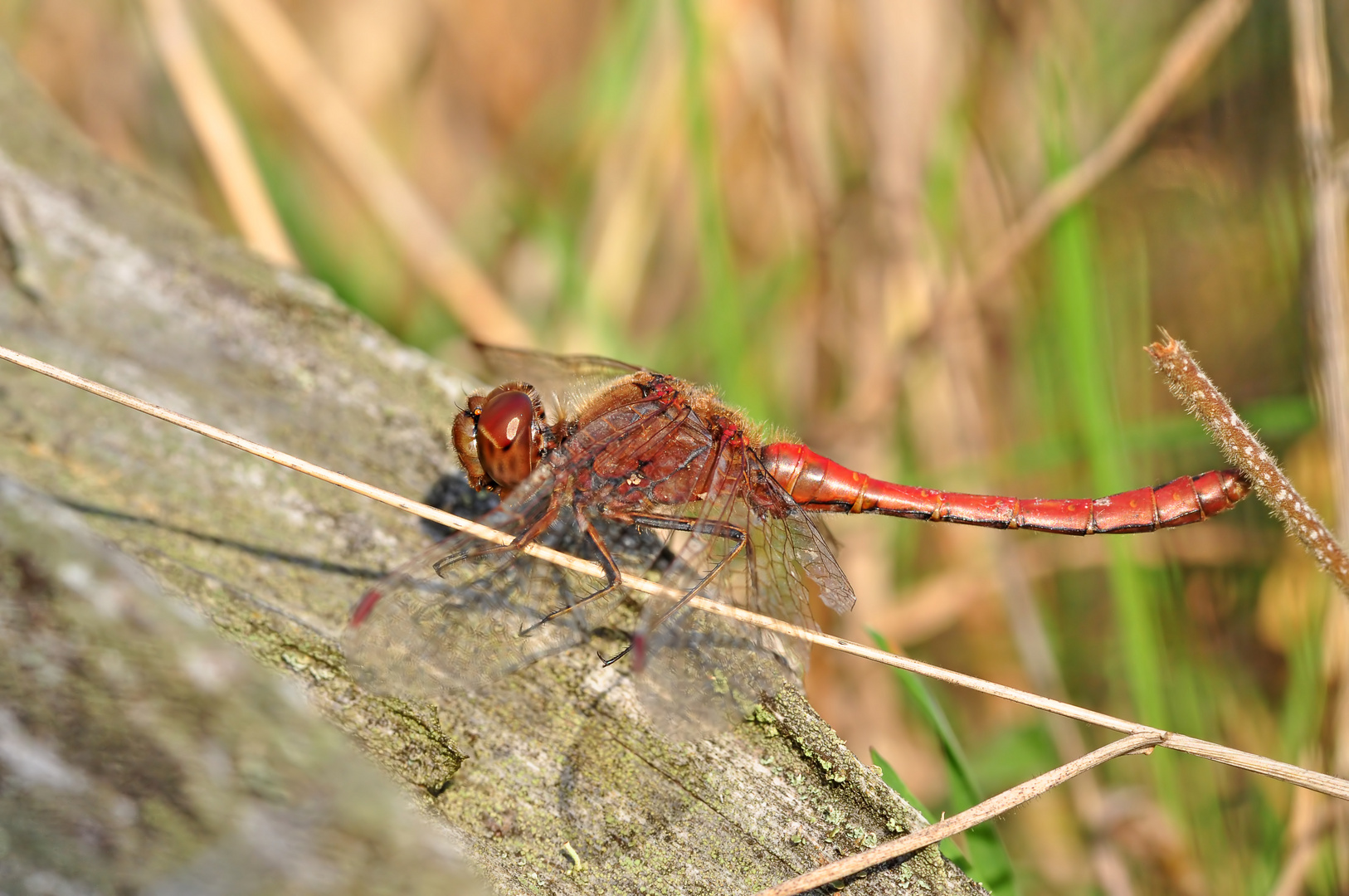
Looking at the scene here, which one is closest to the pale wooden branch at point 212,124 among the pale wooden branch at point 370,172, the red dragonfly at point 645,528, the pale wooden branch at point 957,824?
the pale wooden branch at point 370,172

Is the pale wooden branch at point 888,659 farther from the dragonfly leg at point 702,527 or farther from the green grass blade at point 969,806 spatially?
the dragonfly leg at point 702,527

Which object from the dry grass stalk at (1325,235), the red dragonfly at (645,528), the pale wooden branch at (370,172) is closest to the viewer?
the red dragonfly at (645,528)

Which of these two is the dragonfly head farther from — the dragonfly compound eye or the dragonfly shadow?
the dragonfly shadow

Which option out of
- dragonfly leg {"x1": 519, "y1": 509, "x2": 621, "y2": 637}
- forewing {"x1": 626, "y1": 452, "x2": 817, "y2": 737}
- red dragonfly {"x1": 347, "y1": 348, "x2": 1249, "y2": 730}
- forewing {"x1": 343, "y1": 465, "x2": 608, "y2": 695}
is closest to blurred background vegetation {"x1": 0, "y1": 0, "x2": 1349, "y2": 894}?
red dragonfly {"x1": 347, "y1": 348, "x2": 1249, "y2": 730}

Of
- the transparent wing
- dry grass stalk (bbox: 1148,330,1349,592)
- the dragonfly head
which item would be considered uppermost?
the transparent wing

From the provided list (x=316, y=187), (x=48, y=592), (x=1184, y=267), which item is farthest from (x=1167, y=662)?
(x=316, y=187)

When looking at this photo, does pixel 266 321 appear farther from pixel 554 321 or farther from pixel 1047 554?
pixel 1047 554
